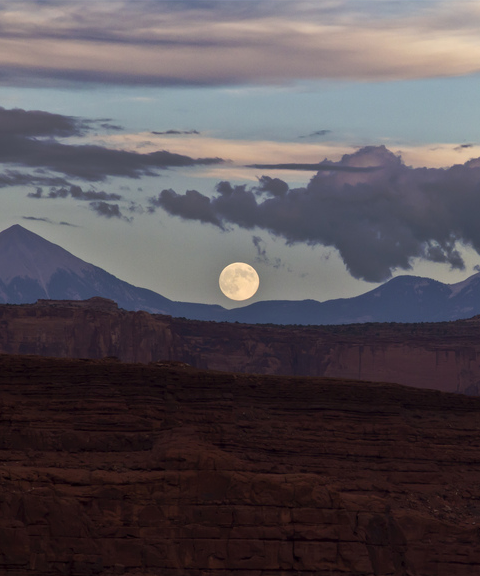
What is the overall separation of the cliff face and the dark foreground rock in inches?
3143

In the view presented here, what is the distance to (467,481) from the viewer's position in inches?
1996

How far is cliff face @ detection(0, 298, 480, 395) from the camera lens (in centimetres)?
13362

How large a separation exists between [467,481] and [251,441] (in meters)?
8.95

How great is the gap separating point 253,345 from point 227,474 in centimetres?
9880

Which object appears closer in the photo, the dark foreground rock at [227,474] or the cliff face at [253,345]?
the dark foreground rock at [227,474]

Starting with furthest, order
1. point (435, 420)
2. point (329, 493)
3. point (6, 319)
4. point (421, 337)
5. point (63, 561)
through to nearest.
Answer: point (421, 337), point (6, 319), point (435, 420), point (329, 493), point (63, 561)

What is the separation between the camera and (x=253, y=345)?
475 ft

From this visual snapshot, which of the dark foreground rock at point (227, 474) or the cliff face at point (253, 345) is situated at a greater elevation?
the cliff face at point (253, 345)

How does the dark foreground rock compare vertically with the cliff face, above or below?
below

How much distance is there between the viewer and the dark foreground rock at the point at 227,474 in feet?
142

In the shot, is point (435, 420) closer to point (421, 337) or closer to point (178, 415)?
point (178, 415)

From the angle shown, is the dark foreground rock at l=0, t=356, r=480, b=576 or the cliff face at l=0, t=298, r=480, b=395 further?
the cliff face at l=0, t=298, r=480, b=395

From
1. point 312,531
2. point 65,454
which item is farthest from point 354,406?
point 65,454

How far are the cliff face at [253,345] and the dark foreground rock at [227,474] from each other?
79.8m
